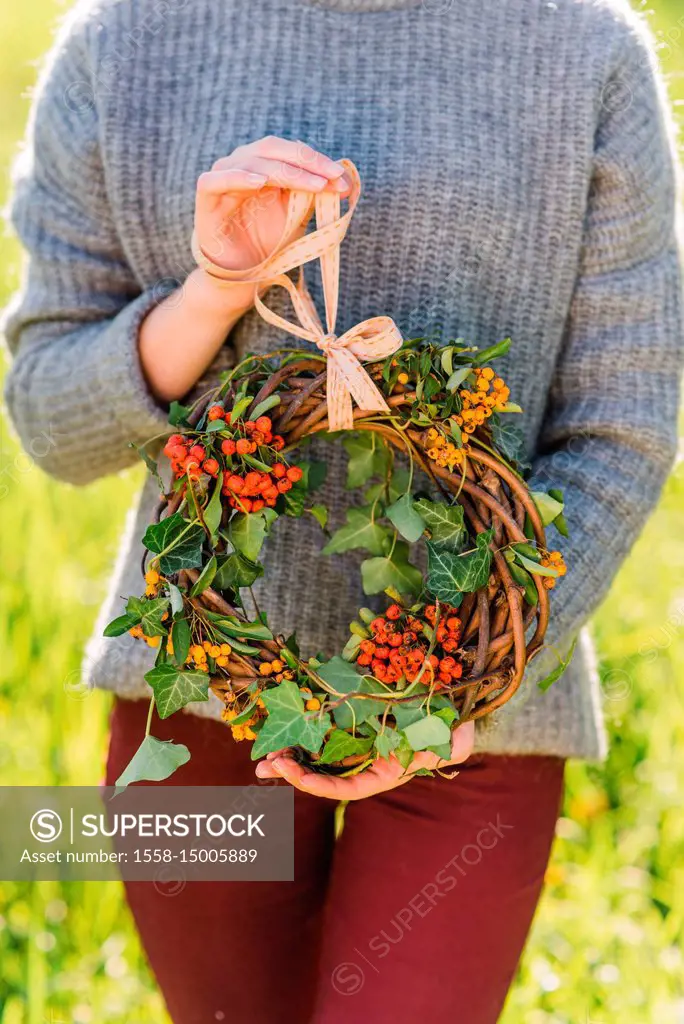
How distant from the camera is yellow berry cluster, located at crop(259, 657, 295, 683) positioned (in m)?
1.00

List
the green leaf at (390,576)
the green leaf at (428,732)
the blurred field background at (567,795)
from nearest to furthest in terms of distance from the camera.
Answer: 1. the green leaf at (428,732)
2. the green leaf at (390,576)
3. the blurred field background at (567,795)

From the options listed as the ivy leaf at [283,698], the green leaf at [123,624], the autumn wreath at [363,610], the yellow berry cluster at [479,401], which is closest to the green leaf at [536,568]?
the autumn wreath at [363,610]

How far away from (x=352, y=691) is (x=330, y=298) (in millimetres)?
355

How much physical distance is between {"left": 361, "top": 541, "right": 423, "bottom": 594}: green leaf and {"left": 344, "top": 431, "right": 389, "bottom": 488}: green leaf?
0.27 ft

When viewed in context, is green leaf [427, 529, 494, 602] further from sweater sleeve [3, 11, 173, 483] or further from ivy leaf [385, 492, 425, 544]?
sweater sleeve [3, 11, 173, 483]

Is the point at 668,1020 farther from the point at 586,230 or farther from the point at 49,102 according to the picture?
the point at 49,102

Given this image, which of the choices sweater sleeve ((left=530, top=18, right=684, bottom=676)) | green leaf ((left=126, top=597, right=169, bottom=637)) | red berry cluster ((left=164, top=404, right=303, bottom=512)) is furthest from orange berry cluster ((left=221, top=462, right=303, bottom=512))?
sweater sleeve ((left=530, top=18, right=684, bottom=676))

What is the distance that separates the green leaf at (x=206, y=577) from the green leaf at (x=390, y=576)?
19 centimetres

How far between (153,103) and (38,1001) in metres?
1.31

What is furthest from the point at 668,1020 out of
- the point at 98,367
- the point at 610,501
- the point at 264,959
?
the point at 98,367

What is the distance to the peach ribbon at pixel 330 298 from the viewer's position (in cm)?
98

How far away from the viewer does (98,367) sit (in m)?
1.23
